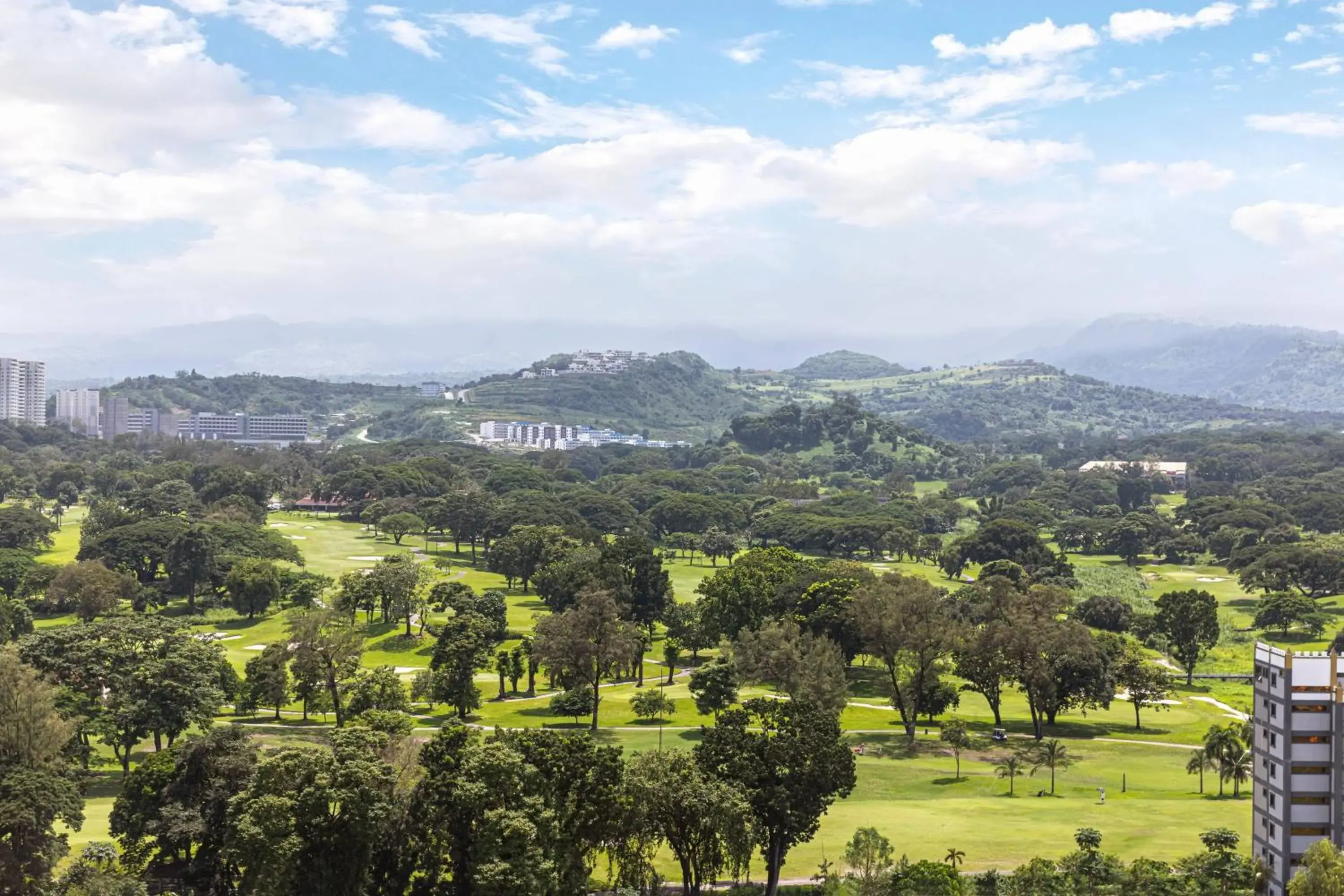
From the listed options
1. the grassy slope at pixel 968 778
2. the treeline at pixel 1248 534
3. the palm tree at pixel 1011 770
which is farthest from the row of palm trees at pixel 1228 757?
the treeline at pixel 1248 534

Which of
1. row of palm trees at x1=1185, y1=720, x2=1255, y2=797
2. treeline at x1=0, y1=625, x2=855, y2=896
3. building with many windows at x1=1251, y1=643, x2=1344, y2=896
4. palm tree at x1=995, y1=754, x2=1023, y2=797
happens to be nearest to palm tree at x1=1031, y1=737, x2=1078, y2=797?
palm tree at x1=995, y1=754, x2=1023, y2=797

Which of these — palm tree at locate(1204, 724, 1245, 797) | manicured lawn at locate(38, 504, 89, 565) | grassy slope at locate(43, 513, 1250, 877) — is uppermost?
manicured lawn at locate(38, 504, 89, 565)

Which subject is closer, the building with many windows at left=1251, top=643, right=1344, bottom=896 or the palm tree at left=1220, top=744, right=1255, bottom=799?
the building with many windows at left=1251, top=643, right=1344, bottom=896

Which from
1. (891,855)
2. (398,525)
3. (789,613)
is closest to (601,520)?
(398,525)

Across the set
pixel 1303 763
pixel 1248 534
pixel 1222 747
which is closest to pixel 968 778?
pixel 1222 747

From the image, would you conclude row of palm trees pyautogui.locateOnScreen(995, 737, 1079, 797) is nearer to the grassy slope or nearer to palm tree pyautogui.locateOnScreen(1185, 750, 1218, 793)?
the grassy slope

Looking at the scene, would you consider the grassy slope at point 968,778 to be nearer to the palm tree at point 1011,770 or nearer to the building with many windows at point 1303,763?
the palm tree at point 1011,770

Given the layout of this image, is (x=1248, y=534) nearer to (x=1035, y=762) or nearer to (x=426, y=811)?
(x=1035, y=762)
